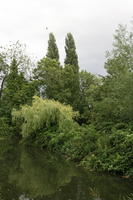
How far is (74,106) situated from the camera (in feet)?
88.3

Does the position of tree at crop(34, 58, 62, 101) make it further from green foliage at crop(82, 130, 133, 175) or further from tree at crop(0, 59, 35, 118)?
green foliage at crop(82, 130, 133, 175)

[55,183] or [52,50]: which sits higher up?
[52,50]

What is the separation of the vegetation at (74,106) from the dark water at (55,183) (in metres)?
1.07

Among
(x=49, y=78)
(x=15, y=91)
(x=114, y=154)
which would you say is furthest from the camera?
(x=49, y=78)

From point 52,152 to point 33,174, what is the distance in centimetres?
607

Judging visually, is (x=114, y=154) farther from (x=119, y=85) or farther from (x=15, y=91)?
(x=15, y=91)

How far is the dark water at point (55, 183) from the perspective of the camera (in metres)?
8.11

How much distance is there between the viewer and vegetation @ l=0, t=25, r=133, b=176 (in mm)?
11734

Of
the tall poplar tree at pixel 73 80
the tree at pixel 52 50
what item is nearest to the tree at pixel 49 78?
the tall poplar tree at pixel 73 80

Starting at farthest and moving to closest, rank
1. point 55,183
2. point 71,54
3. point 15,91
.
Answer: point 71,54
point 15,91
point 55,183

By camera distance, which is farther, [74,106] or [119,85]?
[74,106]

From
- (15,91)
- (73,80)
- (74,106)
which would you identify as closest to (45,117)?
(74,106)

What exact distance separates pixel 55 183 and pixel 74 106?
17.4m

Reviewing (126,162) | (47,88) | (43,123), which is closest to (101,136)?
(126,162)
